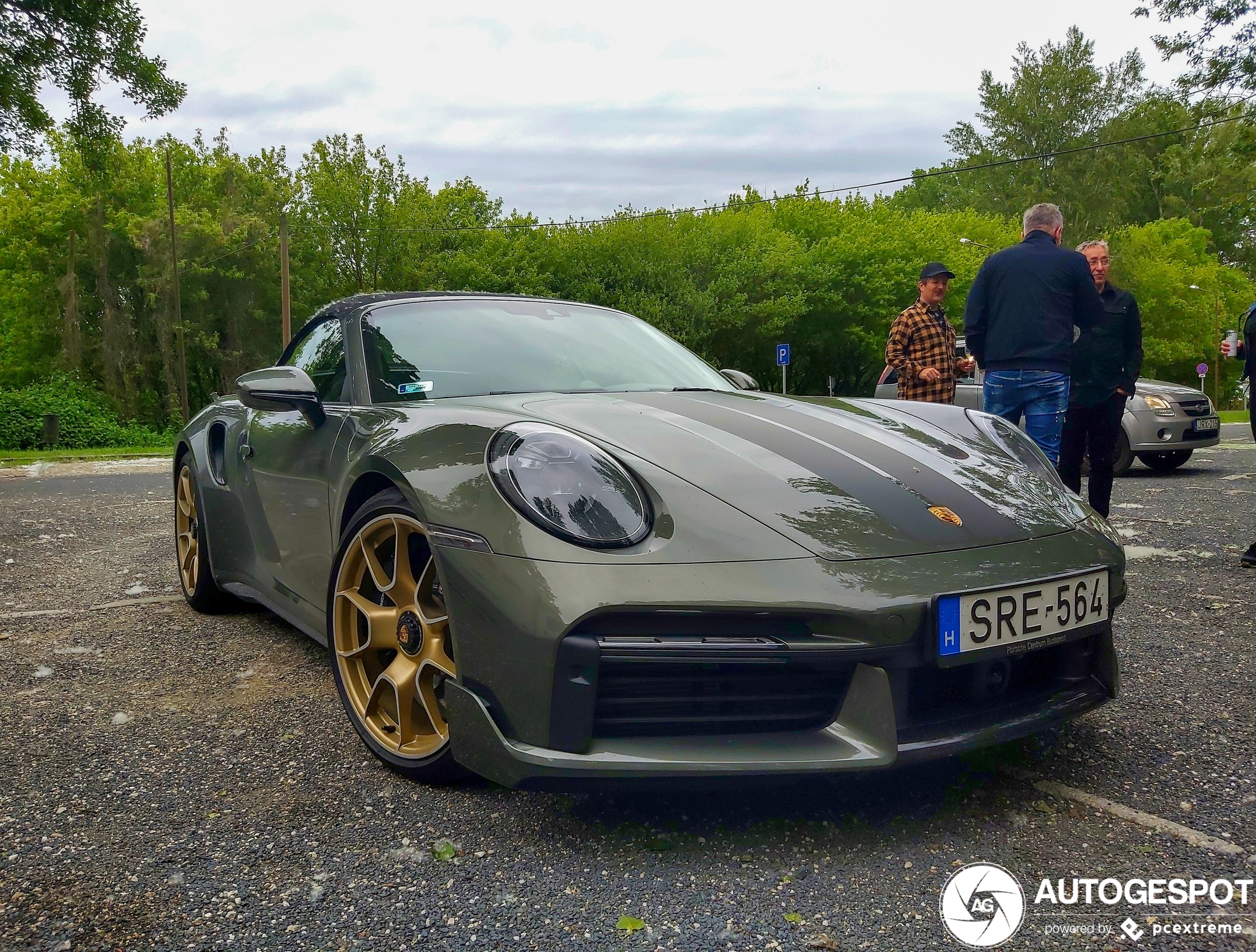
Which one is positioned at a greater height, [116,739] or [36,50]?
[36,50]

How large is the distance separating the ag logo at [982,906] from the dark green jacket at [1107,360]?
3.86 metres

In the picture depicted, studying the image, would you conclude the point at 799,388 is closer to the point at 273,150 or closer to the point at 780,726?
the point at 273,150

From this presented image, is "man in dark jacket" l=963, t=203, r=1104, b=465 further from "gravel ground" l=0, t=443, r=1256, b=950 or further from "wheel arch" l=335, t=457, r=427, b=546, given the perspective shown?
"wheel arch" l=335, t=457, r=427, b=546

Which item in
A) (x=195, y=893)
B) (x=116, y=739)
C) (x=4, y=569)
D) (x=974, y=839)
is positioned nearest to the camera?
(x=195, y=893)

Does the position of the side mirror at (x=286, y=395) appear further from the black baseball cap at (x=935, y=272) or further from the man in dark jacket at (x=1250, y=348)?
the man in dark jacket at (x=1250, y=348)

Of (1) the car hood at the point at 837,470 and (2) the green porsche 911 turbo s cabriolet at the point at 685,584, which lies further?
(1) the car hood at the point at 837,470

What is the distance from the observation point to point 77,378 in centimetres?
3412

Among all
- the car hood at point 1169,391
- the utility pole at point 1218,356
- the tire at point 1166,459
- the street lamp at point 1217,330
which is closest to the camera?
the car hood at point 1169,391

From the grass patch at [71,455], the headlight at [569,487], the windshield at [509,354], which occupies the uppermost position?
the windshield at [509,354]

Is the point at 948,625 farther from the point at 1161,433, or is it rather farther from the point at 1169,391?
the point at 1169,391

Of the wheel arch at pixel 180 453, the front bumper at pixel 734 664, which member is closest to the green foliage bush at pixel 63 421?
the wheel arch at pixel 180 453

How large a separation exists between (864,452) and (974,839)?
90 cm

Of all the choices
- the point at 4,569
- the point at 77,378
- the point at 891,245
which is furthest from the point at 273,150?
the point at 4,569

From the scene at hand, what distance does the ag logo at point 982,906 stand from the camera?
1696 mm
